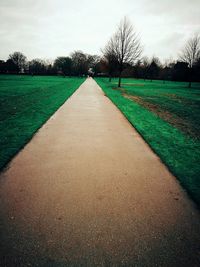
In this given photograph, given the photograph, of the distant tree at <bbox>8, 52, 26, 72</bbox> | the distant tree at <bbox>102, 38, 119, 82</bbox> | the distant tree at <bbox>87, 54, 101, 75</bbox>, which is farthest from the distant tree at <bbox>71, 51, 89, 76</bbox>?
the distant tree at <bbox>102, 38, 119, 82</bbox>

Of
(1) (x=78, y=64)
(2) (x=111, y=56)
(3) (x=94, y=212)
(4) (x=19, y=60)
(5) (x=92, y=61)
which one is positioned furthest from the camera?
(5) (x=92, y=61)

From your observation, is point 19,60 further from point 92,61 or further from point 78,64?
→ point 92,61

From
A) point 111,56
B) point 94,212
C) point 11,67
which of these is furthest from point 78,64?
point 94,212

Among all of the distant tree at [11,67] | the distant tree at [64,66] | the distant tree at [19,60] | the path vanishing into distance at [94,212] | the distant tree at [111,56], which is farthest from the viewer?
the distant tree at [19,60]

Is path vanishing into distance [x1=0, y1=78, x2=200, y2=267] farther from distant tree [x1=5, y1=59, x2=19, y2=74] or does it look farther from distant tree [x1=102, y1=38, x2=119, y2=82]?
distant tree [x1=5, y1=59, x2=19, y2=74]

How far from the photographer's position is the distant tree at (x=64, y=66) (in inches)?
4210

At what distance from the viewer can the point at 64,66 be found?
107 metres

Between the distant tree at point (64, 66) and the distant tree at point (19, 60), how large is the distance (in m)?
19.4

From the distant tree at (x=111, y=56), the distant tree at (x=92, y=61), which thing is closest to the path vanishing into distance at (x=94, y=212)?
the distant tree at (x=111, y=56)

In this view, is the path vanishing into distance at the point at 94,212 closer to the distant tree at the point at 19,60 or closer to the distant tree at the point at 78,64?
the distant tree at the point at 78,64

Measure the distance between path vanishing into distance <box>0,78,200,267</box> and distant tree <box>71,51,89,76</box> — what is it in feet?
368

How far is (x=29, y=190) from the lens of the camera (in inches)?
133

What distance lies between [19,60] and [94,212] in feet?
412

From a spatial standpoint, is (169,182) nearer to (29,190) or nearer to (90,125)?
(29,190)
